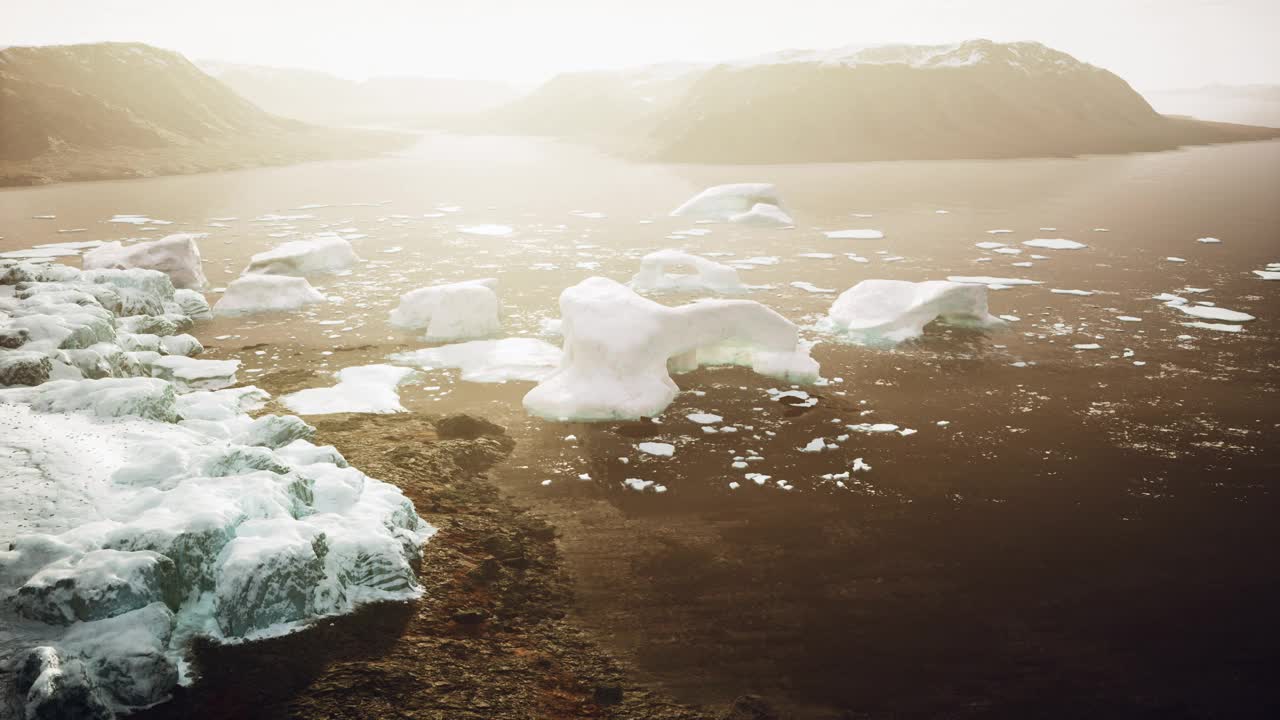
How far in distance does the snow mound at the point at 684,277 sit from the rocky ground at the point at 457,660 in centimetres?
715

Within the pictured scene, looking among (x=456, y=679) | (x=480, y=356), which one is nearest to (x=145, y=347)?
(x=480, y=356)

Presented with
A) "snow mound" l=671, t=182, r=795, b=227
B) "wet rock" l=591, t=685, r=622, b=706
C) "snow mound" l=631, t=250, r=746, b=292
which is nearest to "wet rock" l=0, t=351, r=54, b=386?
"wet rock" l=591, t=685, r=622, b=706

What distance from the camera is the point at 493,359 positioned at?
8.55m

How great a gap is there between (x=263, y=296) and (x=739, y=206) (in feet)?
38.4

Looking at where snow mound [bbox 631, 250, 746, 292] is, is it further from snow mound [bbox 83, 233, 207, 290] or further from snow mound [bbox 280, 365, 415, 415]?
snow mound [bbox 83, 233, 207, 290]

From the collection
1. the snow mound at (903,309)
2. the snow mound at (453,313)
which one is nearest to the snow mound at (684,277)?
the snow mound at (903,309)

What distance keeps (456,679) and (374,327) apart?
22.7 feet

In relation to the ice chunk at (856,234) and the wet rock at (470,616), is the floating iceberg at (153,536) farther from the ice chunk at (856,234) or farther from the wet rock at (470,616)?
the ice chunk at (856,234)

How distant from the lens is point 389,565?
441 centimetres

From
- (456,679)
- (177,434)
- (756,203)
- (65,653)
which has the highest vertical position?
(756,203)

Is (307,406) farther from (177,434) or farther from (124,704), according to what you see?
(124,704)

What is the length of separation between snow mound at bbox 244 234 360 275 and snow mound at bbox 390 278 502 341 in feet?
12.8

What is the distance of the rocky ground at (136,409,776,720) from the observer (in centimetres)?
356

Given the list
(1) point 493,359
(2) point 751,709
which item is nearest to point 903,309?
(1) point 493,359
